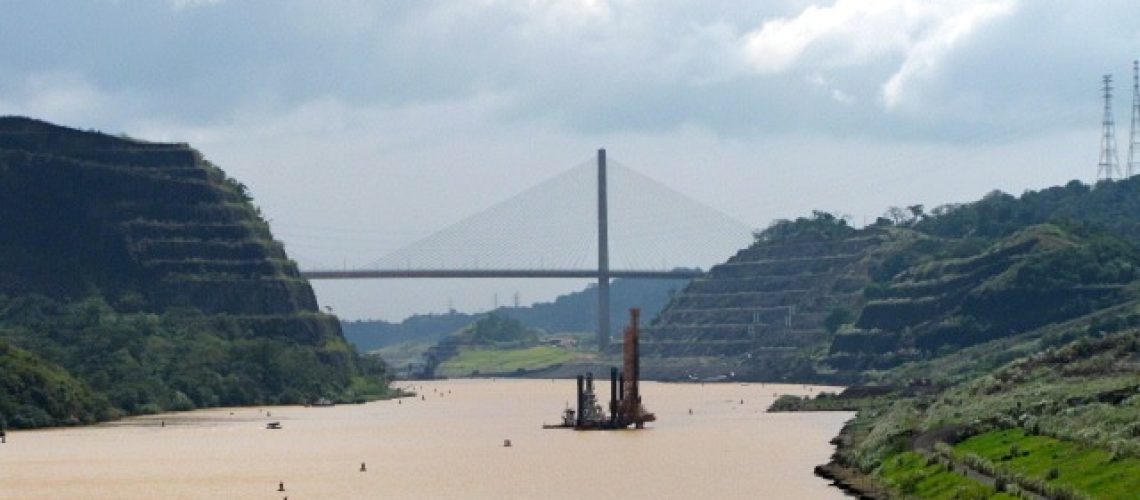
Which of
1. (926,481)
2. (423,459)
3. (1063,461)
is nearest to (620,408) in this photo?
(423,459)

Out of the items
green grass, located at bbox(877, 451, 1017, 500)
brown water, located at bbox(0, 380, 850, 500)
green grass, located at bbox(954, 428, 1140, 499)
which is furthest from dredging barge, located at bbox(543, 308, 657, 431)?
green grass, located at bbox(954, 428, 1140, 499)

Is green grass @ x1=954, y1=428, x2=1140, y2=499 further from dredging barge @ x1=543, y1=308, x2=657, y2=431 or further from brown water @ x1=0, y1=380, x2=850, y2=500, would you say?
dredging barge @ x1=543, y1=308, x2=657, y2=431

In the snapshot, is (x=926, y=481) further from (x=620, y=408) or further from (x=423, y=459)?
(x=620, y=408)

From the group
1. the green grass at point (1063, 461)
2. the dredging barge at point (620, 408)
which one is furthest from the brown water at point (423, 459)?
the green grass at point (1063, 461)

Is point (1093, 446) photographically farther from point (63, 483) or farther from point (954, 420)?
point (63, 483)

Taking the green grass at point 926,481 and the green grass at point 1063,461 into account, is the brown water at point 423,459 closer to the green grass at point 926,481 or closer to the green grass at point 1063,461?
the green grass at point 926,481

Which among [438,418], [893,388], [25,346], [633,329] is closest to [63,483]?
[633,329]

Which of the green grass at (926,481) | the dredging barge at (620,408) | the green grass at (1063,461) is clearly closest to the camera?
the green grass at (1063,461)

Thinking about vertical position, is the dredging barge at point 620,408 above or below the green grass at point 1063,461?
above
